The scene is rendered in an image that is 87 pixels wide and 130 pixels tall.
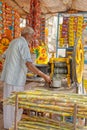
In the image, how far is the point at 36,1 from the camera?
9844 mm

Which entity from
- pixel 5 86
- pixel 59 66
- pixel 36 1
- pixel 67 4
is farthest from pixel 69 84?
pixel 67 4

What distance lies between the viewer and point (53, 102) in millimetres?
2699

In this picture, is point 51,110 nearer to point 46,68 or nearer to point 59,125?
point 59,125

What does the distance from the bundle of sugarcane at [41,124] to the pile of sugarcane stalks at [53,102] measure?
8 cm

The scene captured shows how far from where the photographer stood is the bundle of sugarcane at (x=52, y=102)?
2.60 metres

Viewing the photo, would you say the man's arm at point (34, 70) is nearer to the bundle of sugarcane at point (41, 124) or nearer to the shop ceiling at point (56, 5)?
the bundle of sugarcane at point (41, 124)

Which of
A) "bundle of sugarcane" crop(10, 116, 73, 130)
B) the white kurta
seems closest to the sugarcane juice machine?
the white kurta

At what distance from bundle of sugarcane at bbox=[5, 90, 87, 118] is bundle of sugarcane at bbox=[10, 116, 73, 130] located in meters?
0.24

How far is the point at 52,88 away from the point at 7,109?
2.58ft

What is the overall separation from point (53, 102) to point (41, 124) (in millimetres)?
377

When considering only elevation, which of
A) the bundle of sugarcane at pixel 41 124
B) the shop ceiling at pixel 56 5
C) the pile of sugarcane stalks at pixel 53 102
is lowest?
the bundle of sugarcane at pixel 41 124

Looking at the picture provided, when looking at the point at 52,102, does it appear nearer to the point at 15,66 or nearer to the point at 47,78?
the point at 47,78

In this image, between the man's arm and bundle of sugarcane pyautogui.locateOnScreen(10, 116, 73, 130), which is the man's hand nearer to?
the man's arm

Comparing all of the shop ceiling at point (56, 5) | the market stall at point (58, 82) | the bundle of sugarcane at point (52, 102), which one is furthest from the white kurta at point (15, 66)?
the shop ceiling at point (56, 5)
